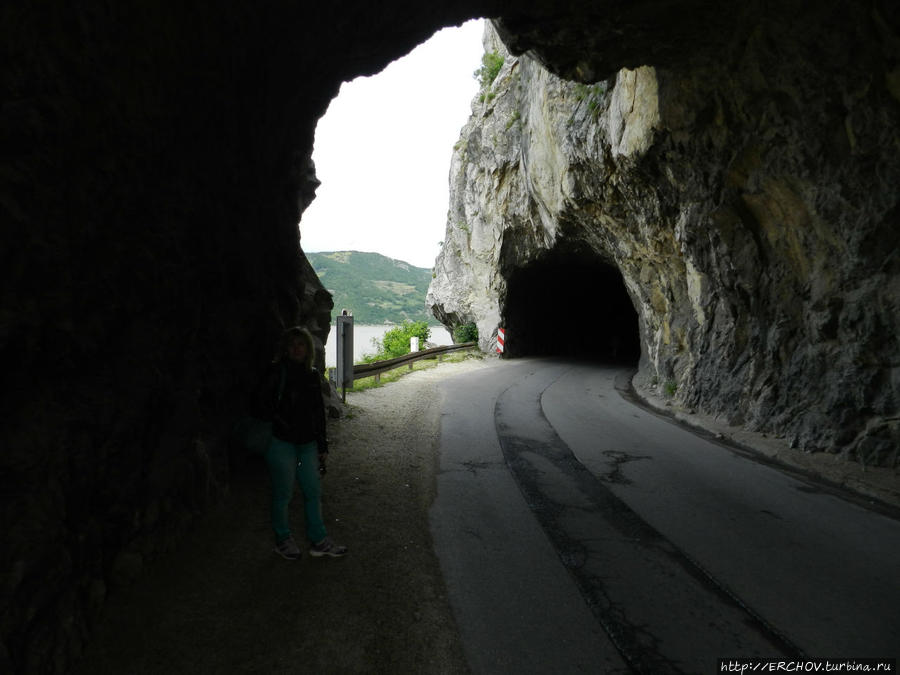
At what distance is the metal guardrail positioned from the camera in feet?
44.0

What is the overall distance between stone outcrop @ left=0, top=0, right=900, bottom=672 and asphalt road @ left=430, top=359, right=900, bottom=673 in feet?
7.66

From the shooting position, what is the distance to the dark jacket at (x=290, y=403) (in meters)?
4.31

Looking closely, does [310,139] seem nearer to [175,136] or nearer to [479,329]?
[175,136]

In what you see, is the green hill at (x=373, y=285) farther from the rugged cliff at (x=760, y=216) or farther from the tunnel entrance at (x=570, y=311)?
the rugged cliff at (x=760, y=216)

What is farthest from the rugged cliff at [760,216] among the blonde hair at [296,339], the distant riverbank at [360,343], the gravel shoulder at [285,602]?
the distant riverbank at [360,343]

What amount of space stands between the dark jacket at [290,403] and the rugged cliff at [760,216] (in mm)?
7156

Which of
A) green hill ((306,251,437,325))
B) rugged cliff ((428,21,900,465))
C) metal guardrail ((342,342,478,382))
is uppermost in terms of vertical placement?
green hill ((306,251,437,325))

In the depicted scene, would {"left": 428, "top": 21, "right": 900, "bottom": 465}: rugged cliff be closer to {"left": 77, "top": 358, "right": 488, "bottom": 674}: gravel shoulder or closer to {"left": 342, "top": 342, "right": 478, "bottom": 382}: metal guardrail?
{"left": 77, "top": 358, "right": 488, "bottom": 674}: gravel shoulder

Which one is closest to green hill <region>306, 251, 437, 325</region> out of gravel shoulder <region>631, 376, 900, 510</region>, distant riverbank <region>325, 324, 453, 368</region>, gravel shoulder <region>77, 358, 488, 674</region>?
distant riverbank <region>325, 324, 453, 368</region>

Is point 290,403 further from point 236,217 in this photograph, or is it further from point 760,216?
point 760,216

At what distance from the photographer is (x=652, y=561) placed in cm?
441

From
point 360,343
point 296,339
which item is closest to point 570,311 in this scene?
point 296,339

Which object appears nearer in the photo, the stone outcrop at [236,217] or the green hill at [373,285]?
the stone outcrop at [236,217]

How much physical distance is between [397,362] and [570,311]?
68.6ft
